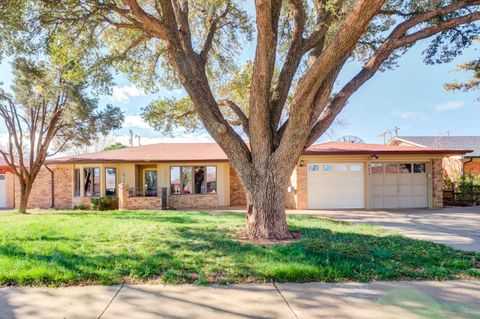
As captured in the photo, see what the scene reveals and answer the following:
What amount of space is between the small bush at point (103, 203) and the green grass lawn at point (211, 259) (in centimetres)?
880

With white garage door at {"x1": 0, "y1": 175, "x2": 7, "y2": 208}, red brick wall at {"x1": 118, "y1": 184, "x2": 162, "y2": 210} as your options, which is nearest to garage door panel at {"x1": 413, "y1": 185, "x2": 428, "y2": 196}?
red brick wall at {"x1": 118, "y1": 184, "x2": 162, "y2": 210}

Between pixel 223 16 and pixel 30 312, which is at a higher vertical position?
pixel 223 16

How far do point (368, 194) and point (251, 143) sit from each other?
10381 mm

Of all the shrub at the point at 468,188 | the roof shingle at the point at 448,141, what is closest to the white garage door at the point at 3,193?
the shrub at the point at 468,188

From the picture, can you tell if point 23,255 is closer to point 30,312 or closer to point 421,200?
point 30,312

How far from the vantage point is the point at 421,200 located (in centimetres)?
1595

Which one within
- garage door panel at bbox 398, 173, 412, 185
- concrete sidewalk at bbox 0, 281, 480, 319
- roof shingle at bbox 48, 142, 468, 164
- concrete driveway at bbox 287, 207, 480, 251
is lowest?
concrete driveway at bbox 287, 207, 480, 251

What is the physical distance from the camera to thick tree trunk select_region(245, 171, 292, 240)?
7031mm

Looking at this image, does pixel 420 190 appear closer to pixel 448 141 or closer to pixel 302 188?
pixel 302 188

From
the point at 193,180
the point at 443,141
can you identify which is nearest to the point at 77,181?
the point at 193,180

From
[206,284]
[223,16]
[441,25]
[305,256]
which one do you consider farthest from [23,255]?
[441,25]

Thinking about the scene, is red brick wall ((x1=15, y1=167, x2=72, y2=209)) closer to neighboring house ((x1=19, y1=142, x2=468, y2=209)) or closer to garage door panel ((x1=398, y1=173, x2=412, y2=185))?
neighboring house ((x1=19, y1=142, x2=468, y2=209))

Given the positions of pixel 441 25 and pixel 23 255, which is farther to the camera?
pixel 441 25

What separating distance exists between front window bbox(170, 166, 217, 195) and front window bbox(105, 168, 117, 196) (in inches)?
122
